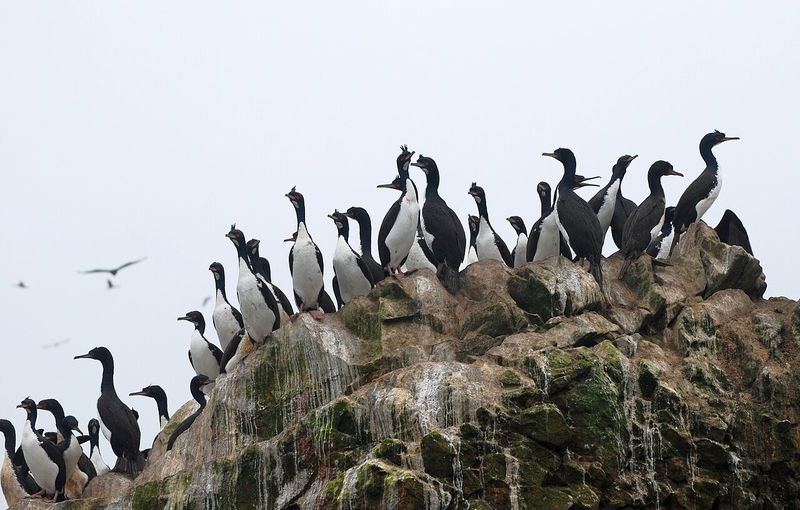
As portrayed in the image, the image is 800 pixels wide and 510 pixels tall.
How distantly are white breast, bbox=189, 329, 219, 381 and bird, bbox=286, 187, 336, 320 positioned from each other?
3448 millimetres

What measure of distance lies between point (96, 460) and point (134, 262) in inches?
228

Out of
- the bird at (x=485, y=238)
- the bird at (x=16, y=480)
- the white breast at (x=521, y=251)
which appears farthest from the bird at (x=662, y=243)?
the bird at (x=16, y=480)

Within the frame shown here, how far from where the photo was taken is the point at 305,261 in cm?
1830

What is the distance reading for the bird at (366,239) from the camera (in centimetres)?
1958

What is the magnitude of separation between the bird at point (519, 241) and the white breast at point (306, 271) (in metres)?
4.28

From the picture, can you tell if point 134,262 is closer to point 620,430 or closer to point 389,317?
point 389,317

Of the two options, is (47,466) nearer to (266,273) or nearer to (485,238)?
(266,273)

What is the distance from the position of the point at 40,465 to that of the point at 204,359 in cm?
357

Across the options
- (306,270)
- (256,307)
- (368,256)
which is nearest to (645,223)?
(368,256)

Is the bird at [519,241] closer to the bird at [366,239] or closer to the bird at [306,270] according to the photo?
the bird at [366,239]

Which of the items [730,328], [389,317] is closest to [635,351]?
[730,328]

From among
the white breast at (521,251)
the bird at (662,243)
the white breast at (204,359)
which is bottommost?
the white breast at (204,359)

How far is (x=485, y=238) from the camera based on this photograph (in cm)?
2138

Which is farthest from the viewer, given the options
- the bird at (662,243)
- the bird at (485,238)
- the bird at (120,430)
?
the bird at (485,238)
